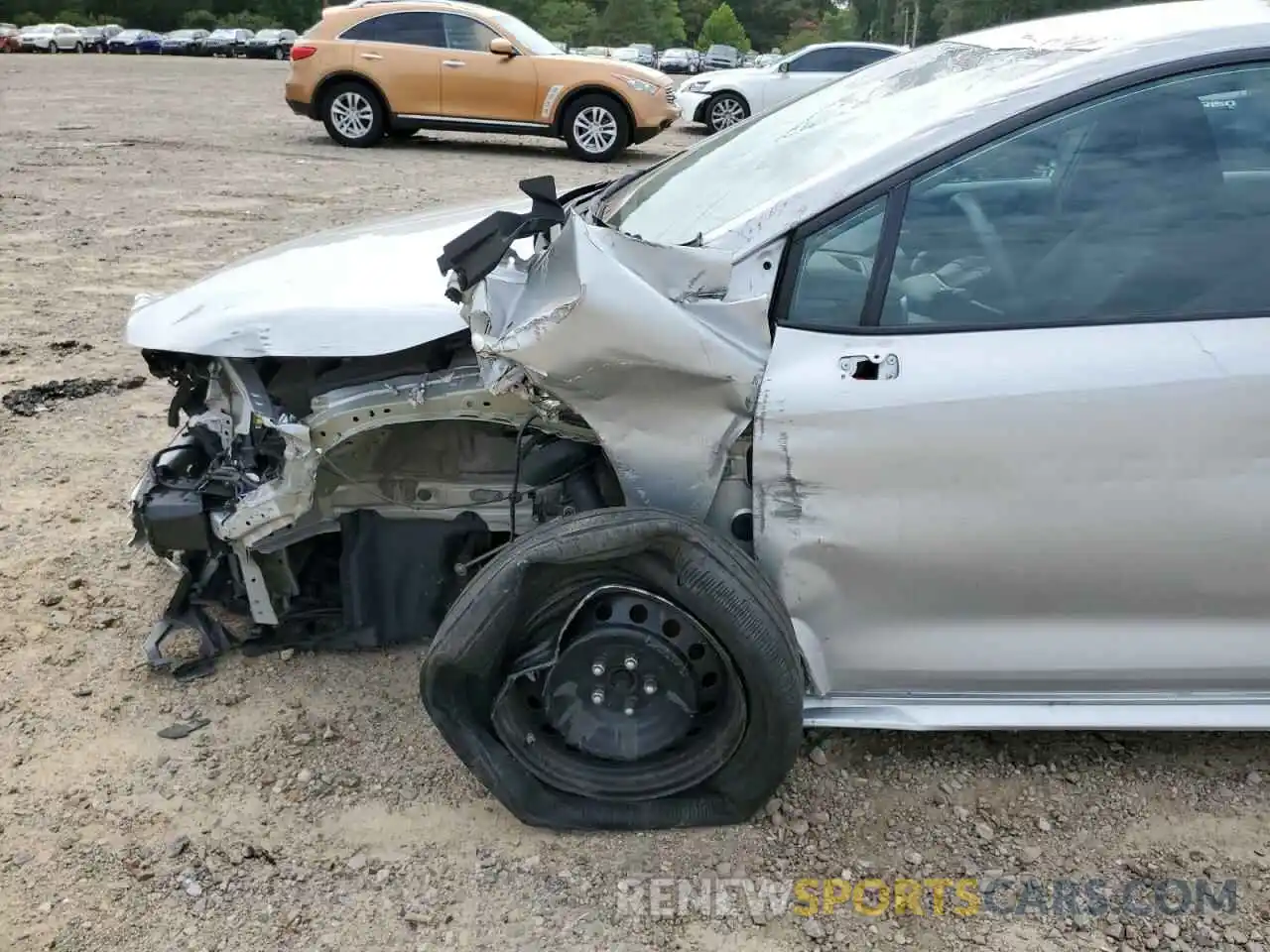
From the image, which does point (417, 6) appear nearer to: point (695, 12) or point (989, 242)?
point (989, 242)

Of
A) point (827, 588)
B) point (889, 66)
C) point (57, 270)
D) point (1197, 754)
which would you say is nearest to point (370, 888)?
point (827, 588)

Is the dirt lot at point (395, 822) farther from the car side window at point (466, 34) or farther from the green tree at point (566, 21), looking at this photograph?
the green tree at point (566, 21)

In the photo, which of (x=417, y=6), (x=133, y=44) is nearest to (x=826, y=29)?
(x=133, y=44)

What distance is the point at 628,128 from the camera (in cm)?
1239

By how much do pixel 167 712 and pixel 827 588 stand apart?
180 centimetres

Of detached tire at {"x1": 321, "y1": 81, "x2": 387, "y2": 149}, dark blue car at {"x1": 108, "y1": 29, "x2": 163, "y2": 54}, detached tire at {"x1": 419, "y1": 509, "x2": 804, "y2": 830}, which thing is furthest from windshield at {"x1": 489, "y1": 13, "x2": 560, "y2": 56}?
dark blue car at {"x1": 108, "y1": 29, "x2": 163, "y2": 54}

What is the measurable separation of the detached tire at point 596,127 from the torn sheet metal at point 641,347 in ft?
34.8

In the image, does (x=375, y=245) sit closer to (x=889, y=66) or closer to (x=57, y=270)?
(x=889, y=66)

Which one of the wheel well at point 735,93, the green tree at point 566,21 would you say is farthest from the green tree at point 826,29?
the wheel well at point 735,93

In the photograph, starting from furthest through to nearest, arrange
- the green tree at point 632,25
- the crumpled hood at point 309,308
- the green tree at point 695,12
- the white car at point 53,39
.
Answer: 1. the green tree at point 695,12
2. the green tree at point 632,25
3. the white car at point 53,39
4. the crumpled hood at point 309,308

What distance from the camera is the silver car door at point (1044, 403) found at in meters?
2.12

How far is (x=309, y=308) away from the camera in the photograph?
8.57 ft

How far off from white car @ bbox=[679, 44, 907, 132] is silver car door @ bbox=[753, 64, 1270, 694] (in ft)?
46.4

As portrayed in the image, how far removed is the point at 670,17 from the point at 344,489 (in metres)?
75.6
